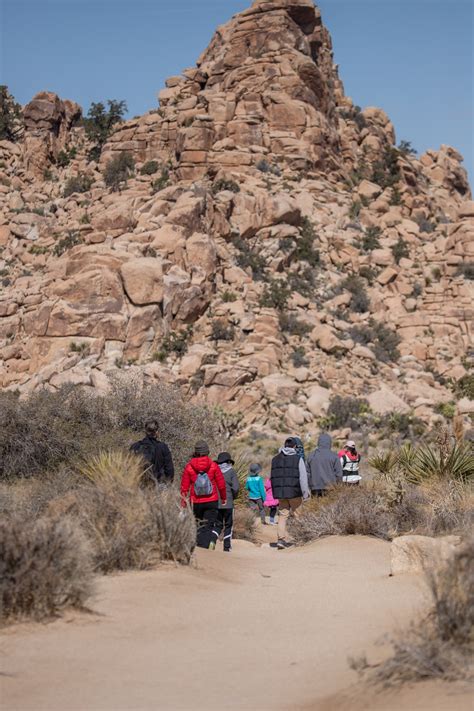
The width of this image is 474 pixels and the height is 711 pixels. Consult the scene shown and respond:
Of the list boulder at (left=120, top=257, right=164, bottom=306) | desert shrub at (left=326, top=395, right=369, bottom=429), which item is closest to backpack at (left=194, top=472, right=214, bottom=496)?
desert shrub at (left=326, top=395, right=369, bottom=429)

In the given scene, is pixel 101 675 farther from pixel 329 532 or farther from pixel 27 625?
pixel 329 532

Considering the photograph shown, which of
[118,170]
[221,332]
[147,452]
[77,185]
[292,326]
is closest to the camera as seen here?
[147,452]

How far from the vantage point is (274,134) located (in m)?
49.1

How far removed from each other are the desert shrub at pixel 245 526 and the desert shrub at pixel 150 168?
34098mm

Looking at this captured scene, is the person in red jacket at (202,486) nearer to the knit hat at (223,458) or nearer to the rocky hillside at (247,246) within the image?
the knit hat at (223,458)

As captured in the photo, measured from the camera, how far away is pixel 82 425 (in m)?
19.0

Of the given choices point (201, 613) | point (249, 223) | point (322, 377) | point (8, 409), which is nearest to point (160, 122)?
point (249, 223)

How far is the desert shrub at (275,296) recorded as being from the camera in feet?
128

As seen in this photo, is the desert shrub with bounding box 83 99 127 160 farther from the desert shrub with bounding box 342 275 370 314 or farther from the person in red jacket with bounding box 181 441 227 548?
the person in red jacket with bounding box 181 441 227 548

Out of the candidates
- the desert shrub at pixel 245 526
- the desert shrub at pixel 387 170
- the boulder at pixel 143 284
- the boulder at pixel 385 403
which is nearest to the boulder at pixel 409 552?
the desert shrub at pixel 245 526

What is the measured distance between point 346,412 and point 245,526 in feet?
56.8

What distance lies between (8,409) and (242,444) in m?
13.5

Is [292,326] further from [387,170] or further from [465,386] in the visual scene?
[387,170]

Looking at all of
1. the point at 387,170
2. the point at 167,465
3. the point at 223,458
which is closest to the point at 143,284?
the point at 223,458
